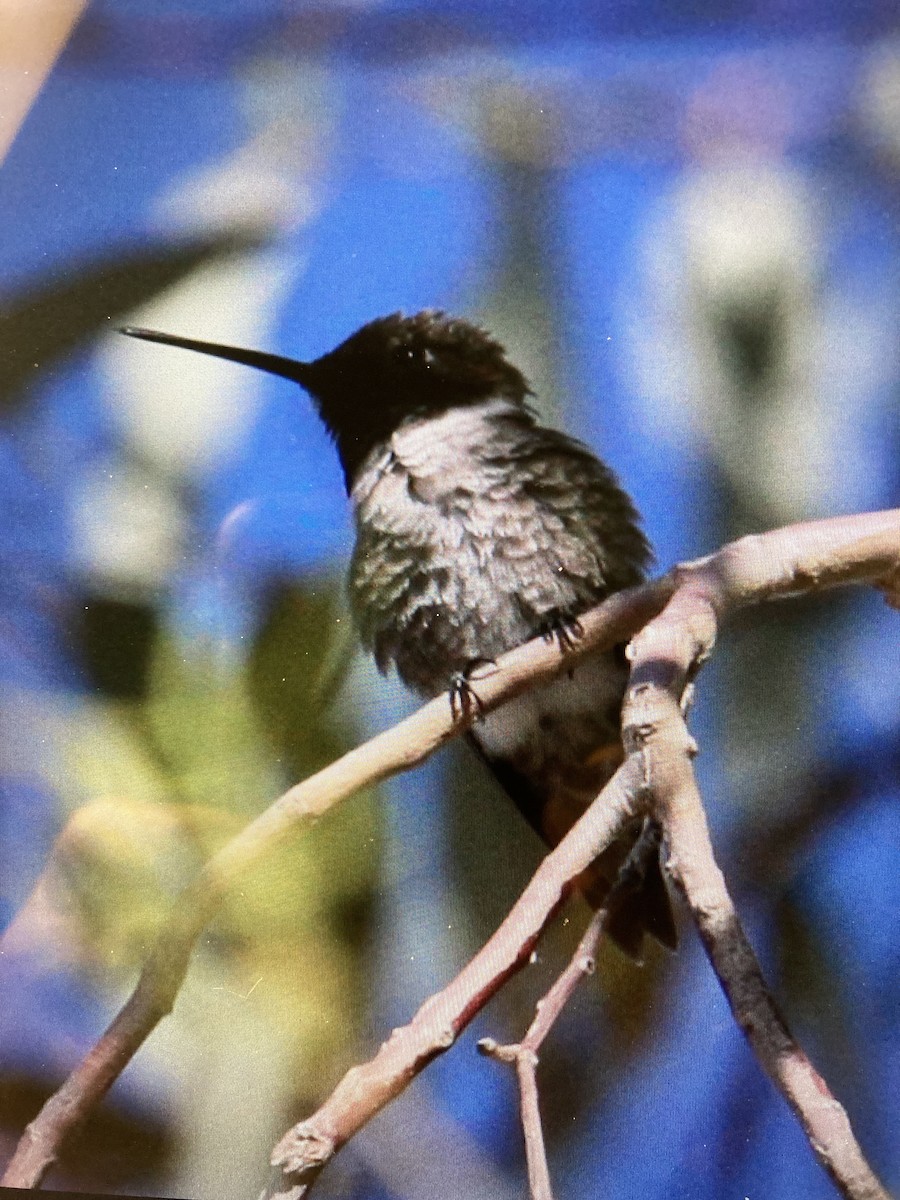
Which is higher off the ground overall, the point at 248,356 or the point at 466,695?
the point at 248,356

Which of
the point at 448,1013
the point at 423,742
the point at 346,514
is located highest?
the point at 346,514

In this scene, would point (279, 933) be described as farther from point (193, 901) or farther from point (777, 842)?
point (777, 842)

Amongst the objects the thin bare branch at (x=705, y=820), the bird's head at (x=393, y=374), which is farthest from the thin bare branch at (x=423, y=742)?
the bird's head at (x=393, y=374)

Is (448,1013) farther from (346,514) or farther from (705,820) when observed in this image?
(346,514)

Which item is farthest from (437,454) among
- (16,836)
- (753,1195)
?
(753,1195)

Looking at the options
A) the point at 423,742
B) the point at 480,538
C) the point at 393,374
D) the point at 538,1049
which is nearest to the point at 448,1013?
the point at 538,1049

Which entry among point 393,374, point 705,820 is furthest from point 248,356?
point 705,820

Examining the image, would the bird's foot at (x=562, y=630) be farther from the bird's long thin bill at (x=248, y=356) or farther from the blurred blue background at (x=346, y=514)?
the bird's long thin bill at (x=248, y=356)
